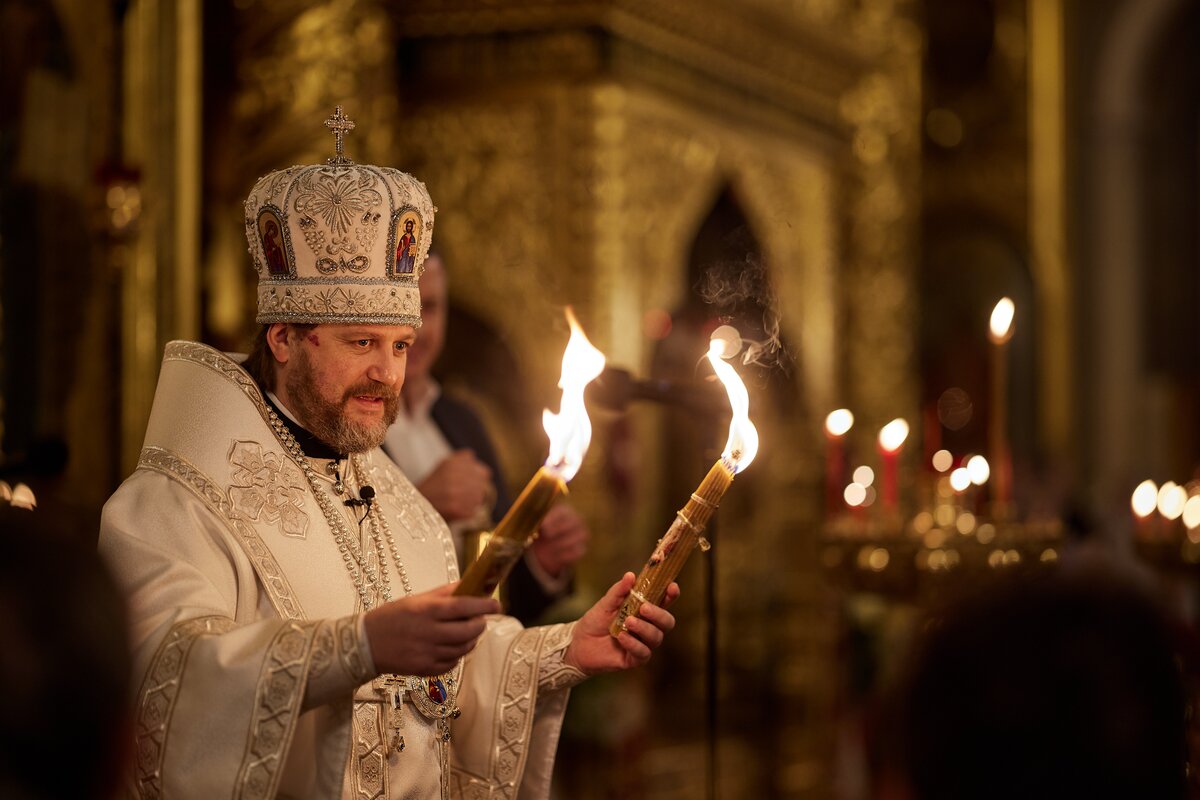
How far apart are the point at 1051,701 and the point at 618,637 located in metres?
1.11

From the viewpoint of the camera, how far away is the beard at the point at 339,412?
254 cm

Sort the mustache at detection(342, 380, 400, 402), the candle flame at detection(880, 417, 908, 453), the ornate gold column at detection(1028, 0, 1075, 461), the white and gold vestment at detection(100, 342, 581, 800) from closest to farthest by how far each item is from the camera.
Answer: the white and gold vestment at detection(100, 342, 581, 800), the mustache at detection(342, 380, 400, 402), the candle flame at detection(880, 417, 908, 453), the ornate gold column at detection(1028, 0, 1075, 461)

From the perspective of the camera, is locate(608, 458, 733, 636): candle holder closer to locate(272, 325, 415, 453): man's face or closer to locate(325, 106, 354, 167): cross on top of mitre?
locate(272, 325, 415, 453): man's face

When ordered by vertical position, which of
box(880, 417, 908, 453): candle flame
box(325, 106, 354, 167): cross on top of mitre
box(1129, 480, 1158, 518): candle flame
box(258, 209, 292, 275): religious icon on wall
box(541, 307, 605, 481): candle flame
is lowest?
box(1129, 480, 1158, 518): candle flame

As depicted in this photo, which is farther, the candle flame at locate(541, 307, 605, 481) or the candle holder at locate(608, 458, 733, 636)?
the candle holder at locate(608, 458, 733, 636)

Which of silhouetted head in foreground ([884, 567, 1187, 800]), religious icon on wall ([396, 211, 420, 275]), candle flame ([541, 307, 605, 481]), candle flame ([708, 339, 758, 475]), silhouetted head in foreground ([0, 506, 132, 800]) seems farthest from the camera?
religious icon on wall ([396, 211, 420, 275])

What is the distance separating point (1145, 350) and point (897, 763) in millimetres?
10655

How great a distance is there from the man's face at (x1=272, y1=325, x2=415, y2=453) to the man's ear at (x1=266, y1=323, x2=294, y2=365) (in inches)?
0.4

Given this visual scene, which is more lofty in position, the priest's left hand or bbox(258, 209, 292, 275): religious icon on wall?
bbox(258, 209, 292, 275): religious icon on wall

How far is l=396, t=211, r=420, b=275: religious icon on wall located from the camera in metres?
2.67

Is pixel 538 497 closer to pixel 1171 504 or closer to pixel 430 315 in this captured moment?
pixel 430 315

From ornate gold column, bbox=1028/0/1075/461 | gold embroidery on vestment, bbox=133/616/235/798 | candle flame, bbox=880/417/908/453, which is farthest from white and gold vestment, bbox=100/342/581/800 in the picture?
ornate gold column, bbox=1028/0/1075/461

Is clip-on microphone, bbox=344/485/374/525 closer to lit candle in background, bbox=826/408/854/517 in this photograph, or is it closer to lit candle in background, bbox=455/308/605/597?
lit candle in background, bbox=455/308/605/597

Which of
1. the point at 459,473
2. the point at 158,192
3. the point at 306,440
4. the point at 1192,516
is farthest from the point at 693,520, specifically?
the point at 1192,516
